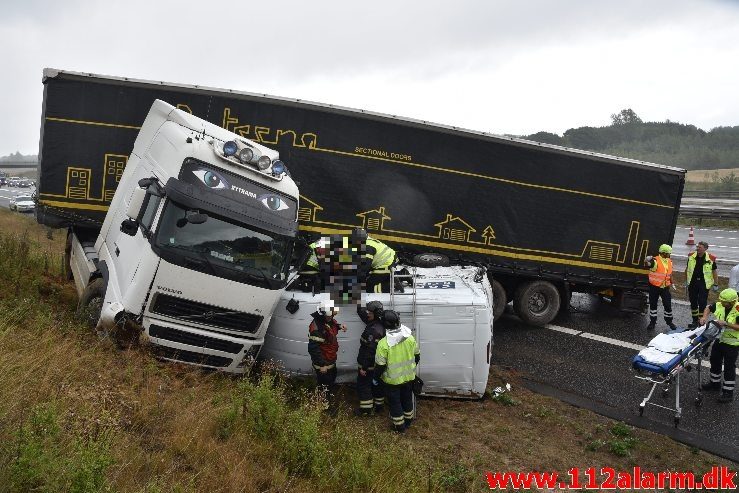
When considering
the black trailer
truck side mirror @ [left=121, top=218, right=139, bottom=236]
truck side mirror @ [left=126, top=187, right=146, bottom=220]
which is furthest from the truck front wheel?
truck side mirror @ [left=121, top=218, right=139, bottom=236]

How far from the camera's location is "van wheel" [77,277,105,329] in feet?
24.9

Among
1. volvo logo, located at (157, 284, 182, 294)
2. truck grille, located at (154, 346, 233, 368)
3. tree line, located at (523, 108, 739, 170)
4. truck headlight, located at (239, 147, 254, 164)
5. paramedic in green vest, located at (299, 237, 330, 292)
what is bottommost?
truck grille, located at (154, 346, 233, 368)

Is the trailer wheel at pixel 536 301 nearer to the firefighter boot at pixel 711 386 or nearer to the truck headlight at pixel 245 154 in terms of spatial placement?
the firefighter boot at pixel 711 386

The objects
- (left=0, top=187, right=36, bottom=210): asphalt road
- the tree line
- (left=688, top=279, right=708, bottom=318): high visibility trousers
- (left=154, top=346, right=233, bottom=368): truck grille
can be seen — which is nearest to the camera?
(left=154, top=346, right=233, bottom=368): truck grille

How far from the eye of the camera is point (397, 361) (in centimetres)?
695

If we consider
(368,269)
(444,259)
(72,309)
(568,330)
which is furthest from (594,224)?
(72,309)

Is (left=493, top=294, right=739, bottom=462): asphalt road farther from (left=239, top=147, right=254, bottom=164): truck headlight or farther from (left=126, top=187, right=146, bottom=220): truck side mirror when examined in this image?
(left=126, top=187, right=146, bottom=220): truck side mirror

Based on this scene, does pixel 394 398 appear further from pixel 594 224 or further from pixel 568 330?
pixel 594 224

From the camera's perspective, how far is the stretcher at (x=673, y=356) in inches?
286

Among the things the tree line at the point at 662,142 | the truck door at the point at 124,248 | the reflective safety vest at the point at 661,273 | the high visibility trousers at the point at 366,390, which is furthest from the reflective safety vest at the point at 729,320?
the tree line at the point at 662,142

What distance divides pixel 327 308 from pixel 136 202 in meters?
2.63

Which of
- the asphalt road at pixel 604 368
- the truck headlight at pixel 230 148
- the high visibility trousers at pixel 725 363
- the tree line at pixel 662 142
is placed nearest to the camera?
the truck headlight at pixel 230 148

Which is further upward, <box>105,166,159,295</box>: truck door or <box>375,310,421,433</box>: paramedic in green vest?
<box>105,166,159,295</box>: truck door

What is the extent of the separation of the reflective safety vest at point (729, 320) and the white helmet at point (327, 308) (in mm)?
5140
